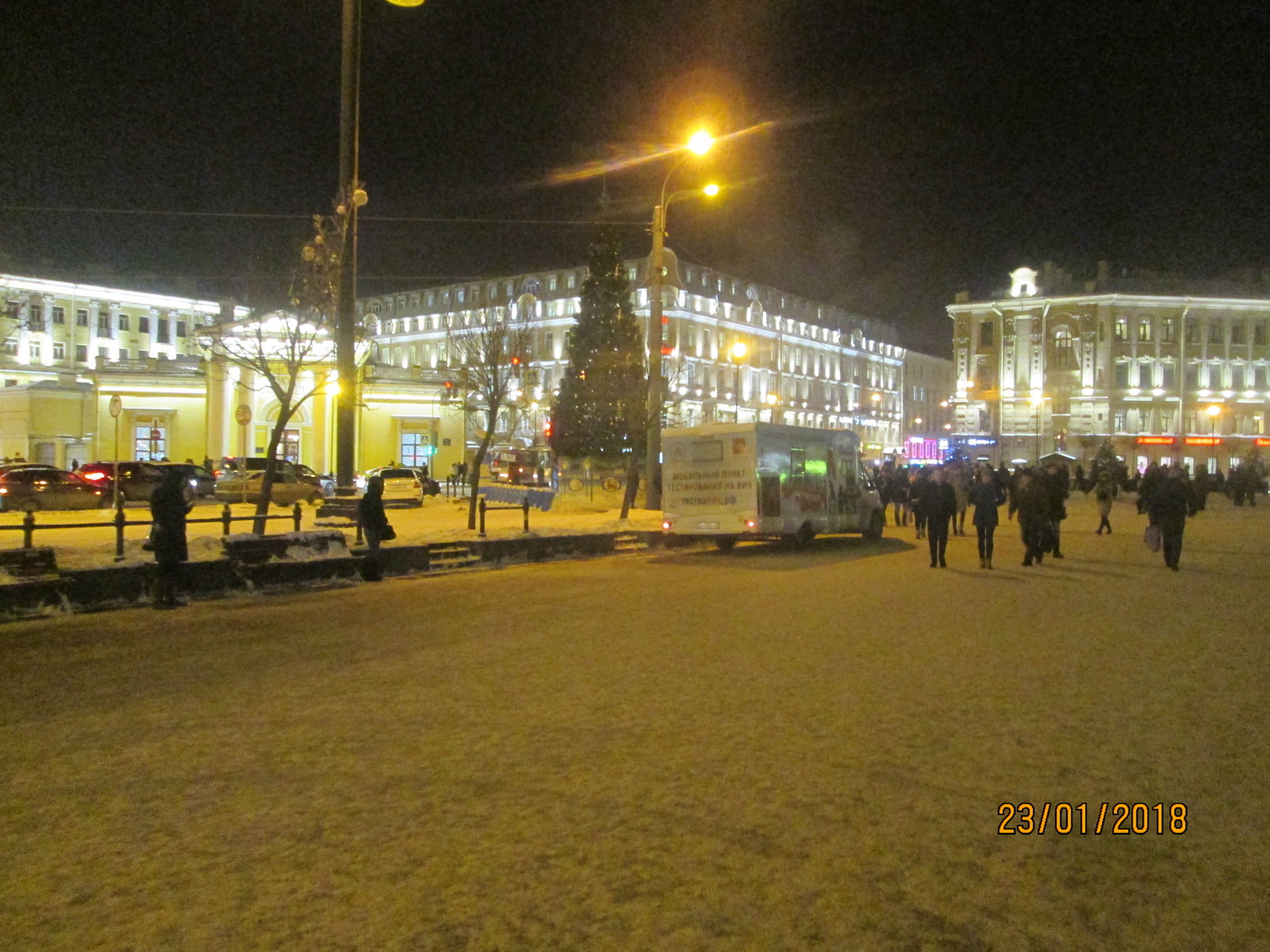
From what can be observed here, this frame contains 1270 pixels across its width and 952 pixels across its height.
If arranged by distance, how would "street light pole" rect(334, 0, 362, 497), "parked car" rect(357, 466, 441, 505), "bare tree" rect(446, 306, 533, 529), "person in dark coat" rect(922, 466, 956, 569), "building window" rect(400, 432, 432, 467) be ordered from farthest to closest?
"building window" rect(400, 432, 432, 467) → "parked car" rect(357, 466, 441, 505) → "bare tree" rect(446, 306, 533, 529) → "person in dark coat" rect(922, 466, 956, 569) → "street light pole" rect(334, 0, 362, 497)

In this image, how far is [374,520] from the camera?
57.0 ft

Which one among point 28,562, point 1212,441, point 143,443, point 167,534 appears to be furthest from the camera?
point 1212,441

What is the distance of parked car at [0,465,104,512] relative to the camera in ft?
94.1

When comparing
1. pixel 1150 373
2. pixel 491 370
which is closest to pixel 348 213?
pixel 491 370

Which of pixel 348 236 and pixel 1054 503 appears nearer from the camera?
pixel 348 236

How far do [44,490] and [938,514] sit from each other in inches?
959

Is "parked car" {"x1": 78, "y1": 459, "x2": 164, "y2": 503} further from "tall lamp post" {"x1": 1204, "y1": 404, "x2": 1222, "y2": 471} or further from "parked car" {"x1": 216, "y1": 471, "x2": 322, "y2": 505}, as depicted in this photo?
"tall lamp post" {"x1": 1204, "y1": 404, "x2": 1222, "y2": 471}

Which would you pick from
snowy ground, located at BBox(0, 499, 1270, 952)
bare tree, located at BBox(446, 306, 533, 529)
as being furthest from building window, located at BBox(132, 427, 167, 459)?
snowy ground, located at BBox(0, 499, 1270, 952)

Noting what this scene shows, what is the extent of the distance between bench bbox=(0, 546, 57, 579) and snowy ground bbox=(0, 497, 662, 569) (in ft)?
1.32

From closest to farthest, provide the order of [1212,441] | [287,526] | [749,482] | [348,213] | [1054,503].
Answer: [348,213], [1054,503], [749,482], [287,526], [1212,441]

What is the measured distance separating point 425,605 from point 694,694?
6.65m

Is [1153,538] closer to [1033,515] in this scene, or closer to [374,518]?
[1033,515]

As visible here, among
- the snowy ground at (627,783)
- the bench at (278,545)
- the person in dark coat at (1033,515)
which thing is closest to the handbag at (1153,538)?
the person in dark coat at (1033,515)

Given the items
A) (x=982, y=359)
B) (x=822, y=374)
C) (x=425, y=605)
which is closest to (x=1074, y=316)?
Answer: (x=982, y=359)
